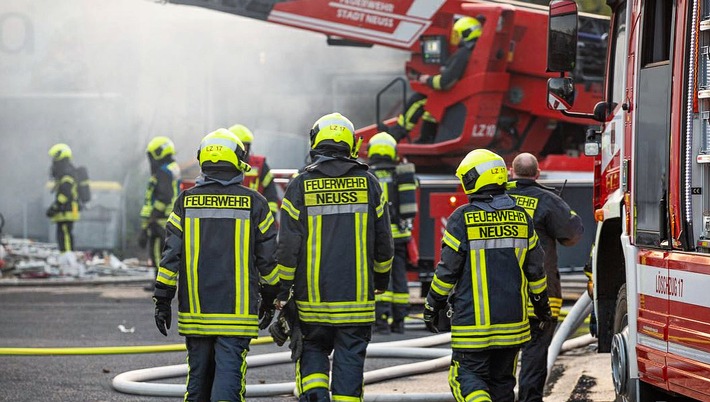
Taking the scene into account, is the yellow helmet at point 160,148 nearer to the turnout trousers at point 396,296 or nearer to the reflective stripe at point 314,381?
the turnout trousers at point 396,296

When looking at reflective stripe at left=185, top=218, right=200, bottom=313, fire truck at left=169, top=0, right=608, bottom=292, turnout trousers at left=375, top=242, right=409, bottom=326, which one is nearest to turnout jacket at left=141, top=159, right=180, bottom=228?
fire truck at left=169, top=0, right=608, bottom=292

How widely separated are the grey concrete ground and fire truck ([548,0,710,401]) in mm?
1471

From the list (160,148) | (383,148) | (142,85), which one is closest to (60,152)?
(142,85)

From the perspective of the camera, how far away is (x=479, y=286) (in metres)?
6.36

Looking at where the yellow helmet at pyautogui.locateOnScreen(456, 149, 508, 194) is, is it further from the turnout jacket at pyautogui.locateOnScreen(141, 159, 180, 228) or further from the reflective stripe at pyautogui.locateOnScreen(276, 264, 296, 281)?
the turnout jacket at pyautogui.locateOnScreen(141, 159, 180, 228)

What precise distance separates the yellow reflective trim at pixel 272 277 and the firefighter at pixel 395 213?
171 inches

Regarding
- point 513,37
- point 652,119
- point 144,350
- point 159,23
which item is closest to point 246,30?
point 159,23

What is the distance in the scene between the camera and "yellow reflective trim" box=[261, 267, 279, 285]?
6691mm

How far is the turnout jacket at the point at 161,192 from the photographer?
1470 centimetres

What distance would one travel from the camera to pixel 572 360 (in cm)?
993

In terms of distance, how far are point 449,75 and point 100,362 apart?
5443mm

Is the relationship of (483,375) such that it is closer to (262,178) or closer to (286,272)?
(286,272)

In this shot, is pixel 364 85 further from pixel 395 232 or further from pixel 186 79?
pixel 395 232

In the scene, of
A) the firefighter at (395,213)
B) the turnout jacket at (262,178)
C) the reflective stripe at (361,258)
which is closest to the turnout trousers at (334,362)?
the reflective stripe at (361,258)
